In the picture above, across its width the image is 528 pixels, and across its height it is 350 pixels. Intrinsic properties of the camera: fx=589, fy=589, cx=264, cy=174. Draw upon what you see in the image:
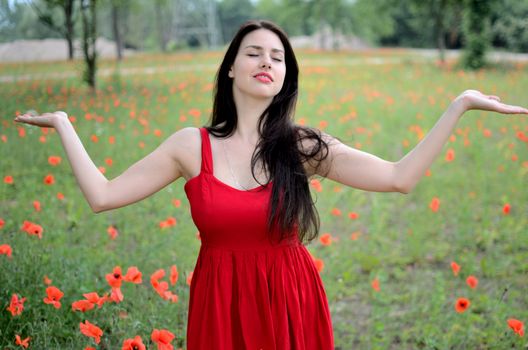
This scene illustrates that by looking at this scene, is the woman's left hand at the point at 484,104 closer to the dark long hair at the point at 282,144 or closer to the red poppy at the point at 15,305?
the dark long hair at the point at 282,144

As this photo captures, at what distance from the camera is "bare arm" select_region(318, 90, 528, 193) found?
1844 millimetres

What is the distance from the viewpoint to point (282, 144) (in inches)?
79.4

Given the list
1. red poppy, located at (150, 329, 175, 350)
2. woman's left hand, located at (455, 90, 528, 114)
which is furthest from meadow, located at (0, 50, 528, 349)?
woman's left hand, located at (455, 90, 528, 114)

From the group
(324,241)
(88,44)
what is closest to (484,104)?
(324,241)

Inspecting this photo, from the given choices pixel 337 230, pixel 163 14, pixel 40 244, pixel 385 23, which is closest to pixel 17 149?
pixel 40 244

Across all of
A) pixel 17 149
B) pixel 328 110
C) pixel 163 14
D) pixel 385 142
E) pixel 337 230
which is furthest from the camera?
pixel 163 14

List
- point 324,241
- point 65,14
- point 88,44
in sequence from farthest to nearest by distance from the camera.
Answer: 1. point 88,44
2. point 65,14
3. point 324,241

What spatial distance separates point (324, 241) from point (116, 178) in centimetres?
146

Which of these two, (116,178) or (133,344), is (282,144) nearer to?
(116,178)

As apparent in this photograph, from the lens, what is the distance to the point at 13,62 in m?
6.17

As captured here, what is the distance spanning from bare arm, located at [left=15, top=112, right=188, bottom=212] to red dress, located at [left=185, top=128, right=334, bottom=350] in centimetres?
11

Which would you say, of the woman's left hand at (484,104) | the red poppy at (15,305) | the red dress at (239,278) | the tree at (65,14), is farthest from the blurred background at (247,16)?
the woman's left hand at (484,104)

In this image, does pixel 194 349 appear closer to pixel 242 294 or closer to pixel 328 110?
pixel 242 294

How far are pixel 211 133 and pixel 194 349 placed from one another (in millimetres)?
739
